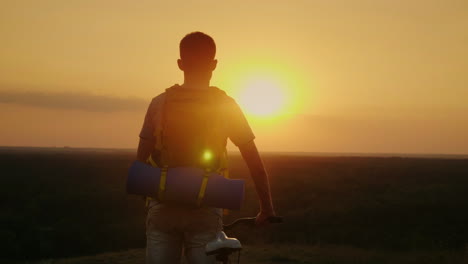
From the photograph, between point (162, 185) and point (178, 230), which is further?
point (178, 230)

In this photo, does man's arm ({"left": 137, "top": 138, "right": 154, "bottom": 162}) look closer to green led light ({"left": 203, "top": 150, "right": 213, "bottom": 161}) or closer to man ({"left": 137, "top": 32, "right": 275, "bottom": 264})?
man ({"left": 137, "top": 32, "right": 275, "bottom": 264})

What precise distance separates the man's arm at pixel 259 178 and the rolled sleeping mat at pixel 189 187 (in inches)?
7.0

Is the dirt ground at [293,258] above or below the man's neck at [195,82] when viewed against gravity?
below

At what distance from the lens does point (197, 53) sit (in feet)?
11.9

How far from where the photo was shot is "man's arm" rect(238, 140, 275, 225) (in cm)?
346

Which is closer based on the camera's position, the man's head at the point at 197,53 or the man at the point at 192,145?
the man at the point at 192,145

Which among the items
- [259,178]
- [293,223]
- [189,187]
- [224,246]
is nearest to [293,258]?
[259,178]

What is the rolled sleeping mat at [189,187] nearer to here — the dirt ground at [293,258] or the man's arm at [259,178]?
the man's arm at [259,178]

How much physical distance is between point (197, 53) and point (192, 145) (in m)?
0.58

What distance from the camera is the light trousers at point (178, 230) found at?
3.39 metres

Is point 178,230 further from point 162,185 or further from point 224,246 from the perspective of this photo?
point 224,246

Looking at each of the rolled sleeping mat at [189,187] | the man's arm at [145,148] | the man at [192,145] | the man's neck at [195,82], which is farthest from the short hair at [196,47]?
the rolled sleeping mat at [189,187]

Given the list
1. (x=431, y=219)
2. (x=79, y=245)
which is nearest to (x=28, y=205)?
(x=79, y=245)

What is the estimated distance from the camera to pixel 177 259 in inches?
137
